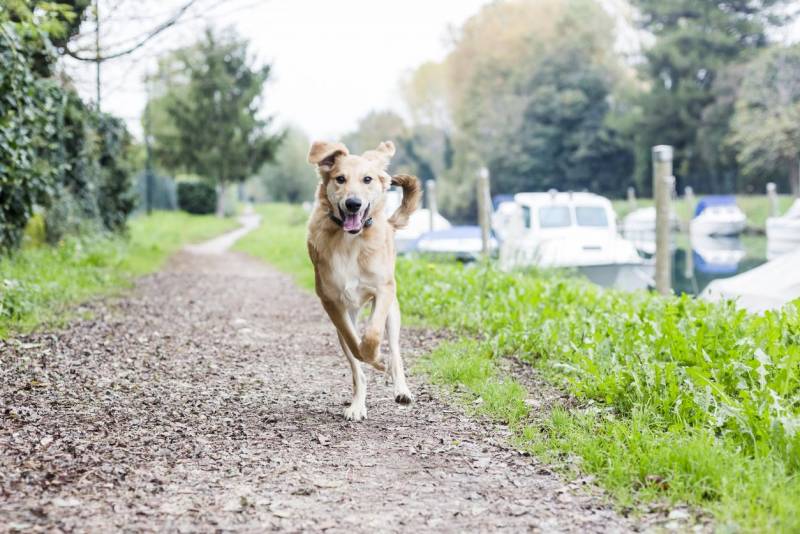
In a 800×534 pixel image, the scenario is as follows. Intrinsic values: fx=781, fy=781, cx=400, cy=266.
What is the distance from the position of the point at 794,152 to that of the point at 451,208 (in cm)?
2234

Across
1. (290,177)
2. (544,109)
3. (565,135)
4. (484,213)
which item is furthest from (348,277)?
(290,177)

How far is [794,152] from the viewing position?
38.9 metres

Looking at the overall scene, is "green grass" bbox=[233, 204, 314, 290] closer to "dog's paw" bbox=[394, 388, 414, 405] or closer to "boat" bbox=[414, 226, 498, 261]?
"boat" bbox=[414, 226, 498, 261]

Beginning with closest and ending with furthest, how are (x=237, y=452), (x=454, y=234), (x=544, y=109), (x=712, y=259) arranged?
(x=237, y=452) < (x=454, y=234) < (x=712, y=259) < (x=544, y=109)

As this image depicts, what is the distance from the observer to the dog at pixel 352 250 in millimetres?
5191

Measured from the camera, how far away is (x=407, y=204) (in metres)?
6.24

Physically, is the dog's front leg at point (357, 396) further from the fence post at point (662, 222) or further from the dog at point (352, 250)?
the fence post at point (662, 222)

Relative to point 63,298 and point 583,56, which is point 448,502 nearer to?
point 63,298

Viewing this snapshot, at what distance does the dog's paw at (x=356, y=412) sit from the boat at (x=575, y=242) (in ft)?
26.7

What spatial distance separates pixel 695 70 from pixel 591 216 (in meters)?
36.5

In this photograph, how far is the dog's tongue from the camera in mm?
5137

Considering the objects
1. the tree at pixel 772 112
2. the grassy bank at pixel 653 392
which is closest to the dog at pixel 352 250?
the grassy bank at pixel 653 392

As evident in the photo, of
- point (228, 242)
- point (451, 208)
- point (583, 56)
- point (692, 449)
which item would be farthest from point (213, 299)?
point (583, 56)

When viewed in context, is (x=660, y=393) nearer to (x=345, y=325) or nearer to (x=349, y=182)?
(x=345, y=325)
